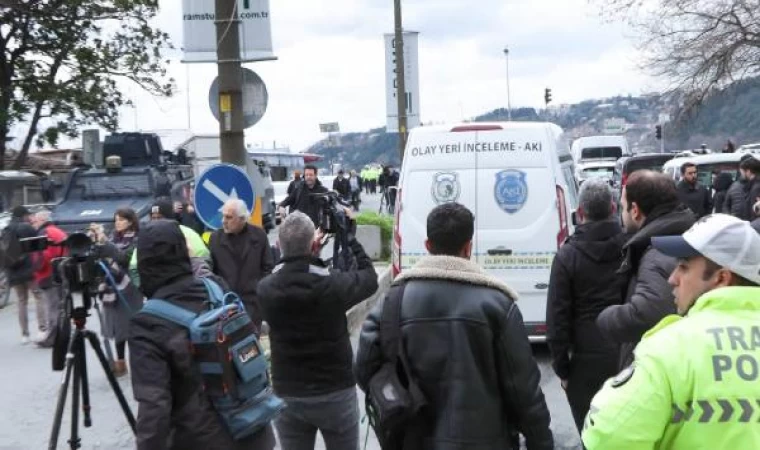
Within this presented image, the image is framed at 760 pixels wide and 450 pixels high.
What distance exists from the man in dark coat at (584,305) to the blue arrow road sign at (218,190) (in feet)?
12.7

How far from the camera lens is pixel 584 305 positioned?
5.33 meters

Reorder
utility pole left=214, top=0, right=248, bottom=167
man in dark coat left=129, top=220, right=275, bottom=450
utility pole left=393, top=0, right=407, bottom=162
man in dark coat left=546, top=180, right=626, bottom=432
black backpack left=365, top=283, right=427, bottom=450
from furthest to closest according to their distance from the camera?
utility pole left=393, top=0, right=407, bottom=162 → utility pole left=214, top=0, right=248, bottom=167 → man in dark coat left=546, top=180, right=626, bottom=432 → man in dark coat left=129, top=220, right=275, bottom=450 → black backpack left=365, top=283, right=427, bottom=450

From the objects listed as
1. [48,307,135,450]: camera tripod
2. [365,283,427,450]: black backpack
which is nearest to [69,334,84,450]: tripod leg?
[48,307,135,450]: camera tripod

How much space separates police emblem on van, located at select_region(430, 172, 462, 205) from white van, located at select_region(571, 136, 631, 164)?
3278 cm

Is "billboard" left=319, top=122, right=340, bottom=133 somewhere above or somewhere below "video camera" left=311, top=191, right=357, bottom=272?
above

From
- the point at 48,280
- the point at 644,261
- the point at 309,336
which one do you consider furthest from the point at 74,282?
the point at 48,280

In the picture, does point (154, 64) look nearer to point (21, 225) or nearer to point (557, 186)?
point (21, 225)

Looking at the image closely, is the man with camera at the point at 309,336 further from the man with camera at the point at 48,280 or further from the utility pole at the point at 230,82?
the man with camera at the point at 48,280

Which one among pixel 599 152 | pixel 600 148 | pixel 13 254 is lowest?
pixel 13 254

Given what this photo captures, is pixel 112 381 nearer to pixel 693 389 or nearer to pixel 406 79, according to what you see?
pixel 693 389

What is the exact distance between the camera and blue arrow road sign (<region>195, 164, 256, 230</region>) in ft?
27.8

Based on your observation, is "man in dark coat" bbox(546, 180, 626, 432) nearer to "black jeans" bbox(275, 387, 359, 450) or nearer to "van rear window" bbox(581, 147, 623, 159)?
"black jeans" bbox(275, 387, 359, 450)

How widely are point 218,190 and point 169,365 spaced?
463 centimetres

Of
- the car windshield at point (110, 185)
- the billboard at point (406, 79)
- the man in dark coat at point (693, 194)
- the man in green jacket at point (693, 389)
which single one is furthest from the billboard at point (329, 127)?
the man in green jacket at point (693, 389)
